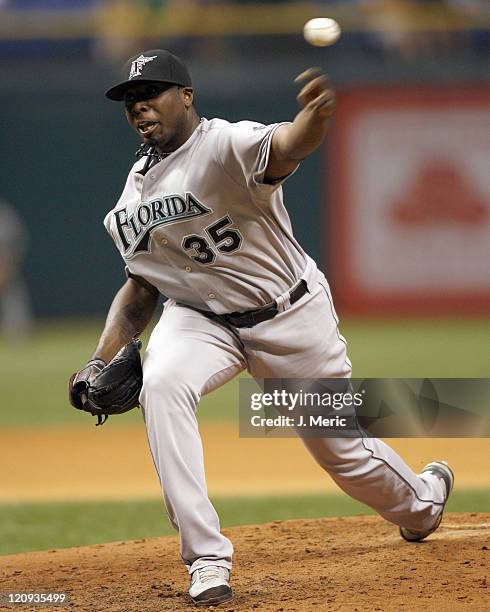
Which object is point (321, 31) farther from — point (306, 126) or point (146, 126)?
point (146, 126)

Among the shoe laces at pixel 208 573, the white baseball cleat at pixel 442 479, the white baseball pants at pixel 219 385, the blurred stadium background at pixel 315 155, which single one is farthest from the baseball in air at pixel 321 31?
the blurred stadium background at pixel 315 155

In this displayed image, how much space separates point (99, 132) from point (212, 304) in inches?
410

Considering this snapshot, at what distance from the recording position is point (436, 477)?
432 centimetres

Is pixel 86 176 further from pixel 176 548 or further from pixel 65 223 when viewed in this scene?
pixel 176 548

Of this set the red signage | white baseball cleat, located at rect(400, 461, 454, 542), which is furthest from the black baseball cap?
the red signage

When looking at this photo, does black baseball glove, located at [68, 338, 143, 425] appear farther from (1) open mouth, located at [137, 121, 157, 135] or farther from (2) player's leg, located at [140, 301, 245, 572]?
(1) open mouth, located at [137, 121, 157, 135]

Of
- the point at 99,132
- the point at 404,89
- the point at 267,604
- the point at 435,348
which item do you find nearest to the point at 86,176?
the point at 99,132

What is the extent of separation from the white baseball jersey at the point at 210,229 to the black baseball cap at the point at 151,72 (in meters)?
0.20

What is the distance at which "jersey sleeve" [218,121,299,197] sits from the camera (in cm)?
355

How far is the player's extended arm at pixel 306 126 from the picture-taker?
3350 millimetres

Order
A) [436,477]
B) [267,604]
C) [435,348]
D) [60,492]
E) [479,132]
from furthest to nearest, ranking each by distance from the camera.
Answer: [479,132] → [435,348] → [60,492] → [436,477] → [267,604]

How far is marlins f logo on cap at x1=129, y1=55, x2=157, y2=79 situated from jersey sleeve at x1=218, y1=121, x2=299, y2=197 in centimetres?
33

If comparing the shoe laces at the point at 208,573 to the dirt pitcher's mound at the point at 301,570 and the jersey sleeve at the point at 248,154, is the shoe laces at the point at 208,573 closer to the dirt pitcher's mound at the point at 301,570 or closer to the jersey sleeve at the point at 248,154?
the dirt pitcher's mound at the point at 301,570

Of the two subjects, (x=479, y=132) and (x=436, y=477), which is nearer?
(x=436, y=477)
